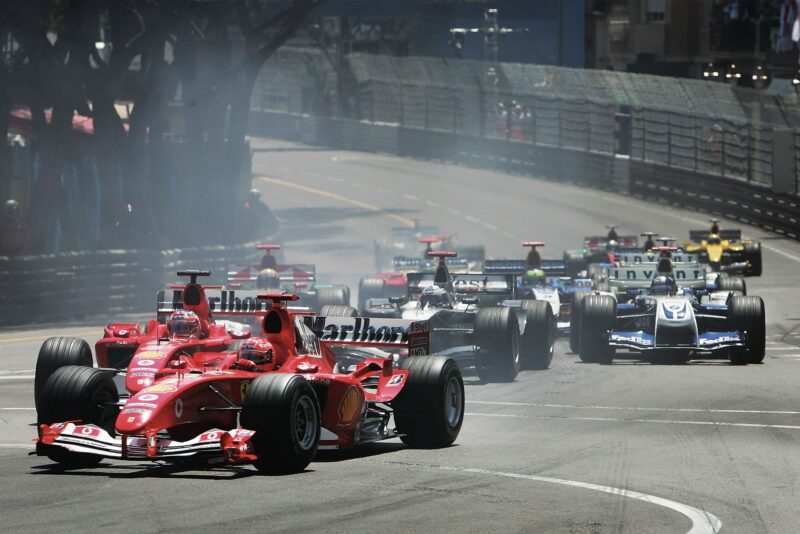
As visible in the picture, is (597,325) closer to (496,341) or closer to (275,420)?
(496,341)

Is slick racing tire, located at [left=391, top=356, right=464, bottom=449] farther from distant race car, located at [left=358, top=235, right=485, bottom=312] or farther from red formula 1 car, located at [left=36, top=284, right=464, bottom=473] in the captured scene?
distant race car, located at [left=358, top=235, right=485, bottom=312]

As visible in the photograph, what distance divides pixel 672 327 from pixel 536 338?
222 cm

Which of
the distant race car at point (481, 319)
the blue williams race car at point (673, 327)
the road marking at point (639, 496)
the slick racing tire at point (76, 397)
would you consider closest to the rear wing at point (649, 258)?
the blue williams race car at point (673, 327)

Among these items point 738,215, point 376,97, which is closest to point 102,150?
point 738,215

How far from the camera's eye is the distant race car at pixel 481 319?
24.1m

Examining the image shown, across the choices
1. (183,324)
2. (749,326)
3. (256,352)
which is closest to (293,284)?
(749,326)

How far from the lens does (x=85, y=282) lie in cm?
3734

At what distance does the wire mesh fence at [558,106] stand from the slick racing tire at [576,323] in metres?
26.1

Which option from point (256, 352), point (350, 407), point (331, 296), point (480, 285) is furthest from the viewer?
point (331, 296)

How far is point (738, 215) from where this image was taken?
182 feet

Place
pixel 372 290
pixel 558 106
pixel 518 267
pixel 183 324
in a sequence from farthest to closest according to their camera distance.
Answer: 1. pixel 558 106
2. pixel 518 267
3. pixel 372 290
4. pixel 183 324

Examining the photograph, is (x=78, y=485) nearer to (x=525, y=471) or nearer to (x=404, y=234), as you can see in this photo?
(x=525, y=471)

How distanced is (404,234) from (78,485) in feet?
93.2

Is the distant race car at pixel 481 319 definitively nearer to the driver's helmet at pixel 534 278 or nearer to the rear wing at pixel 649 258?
the driver's helmet at pixel 534 278
